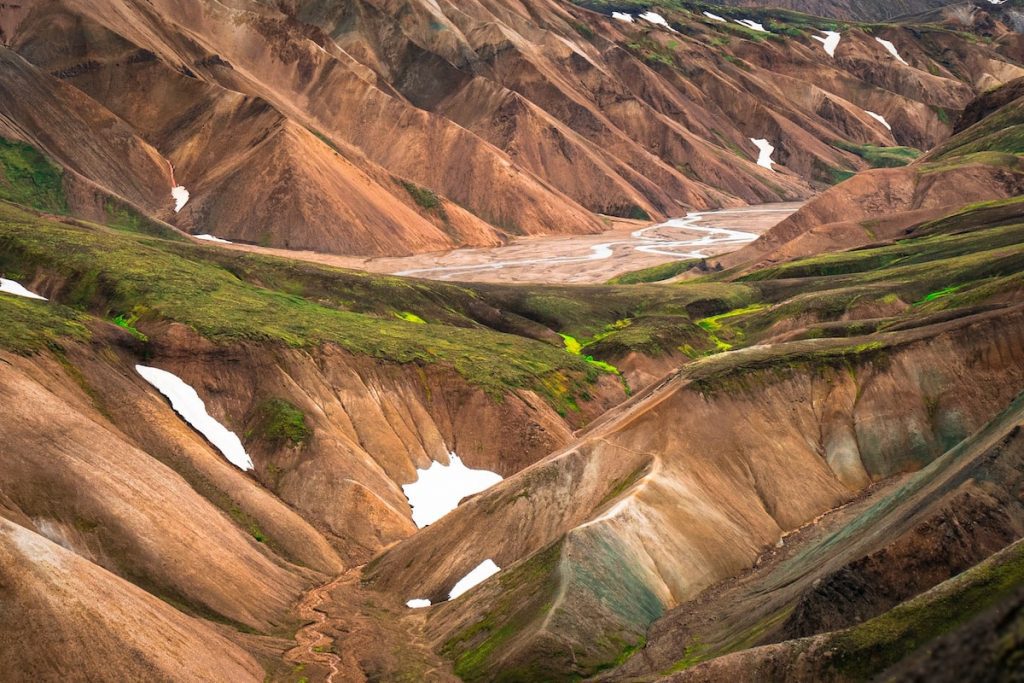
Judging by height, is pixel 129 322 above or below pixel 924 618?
above

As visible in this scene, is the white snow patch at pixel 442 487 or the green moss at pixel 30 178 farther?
the green moss at pixel 30 178

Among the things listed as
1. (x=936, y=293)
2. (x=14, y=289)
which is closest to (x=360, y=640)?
(x=14, y=289)

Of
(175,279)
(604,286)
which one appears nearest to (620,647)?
(175,279)

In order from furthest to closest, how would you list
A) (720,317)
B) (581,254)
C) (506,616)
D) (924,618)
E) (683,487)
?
(581,254), (720,317), (683,487), (506,616), (924,618)

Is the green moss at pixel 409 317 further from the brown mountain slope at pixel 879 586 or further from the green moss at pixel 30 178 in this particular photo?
the brown mountain slope at pixel 879 586

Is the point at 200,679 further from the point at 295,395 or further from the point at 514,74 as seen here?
the point at 514,74

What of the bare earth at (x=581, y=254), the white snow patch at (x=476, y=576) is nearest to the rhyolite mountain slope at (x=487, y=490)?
the white snow patch at (x=476, y=576)

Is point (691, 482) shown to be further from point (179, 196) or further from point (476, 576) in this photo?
point (179, 196)
